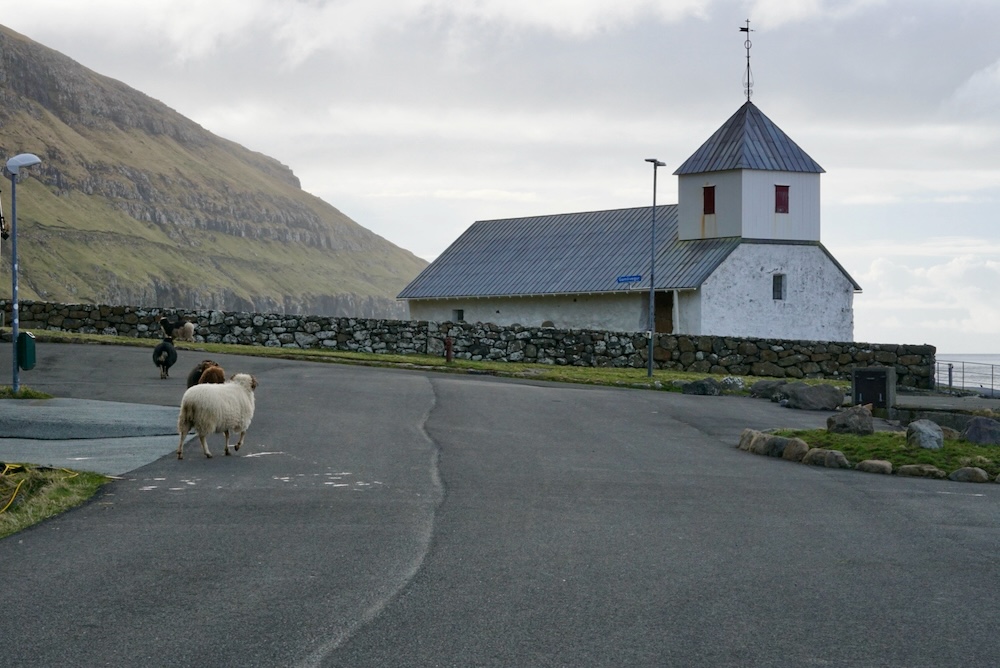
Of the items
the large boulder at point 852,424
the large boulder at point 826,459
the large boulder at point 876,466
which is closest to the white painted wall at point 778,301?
the large boulder at point 852,424

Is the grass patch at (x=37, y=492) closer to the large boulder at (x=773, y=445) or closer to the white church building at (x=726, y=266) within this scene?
the large boulder at (x=773, y=445)

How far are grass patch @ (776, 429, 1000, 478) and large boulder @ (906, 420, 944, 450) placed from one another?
0.36ft

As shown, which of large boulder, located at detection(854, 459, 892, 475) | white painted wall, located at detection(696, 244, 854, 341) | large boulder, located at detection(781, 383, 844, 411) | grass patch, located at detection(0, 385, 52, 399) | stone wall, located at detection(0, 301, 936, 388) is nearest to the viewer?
large boulder, located at detection(854, 459, 892, 475)

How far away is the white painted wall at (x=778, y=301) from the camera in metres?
52.4

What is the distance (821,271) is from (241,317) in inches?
1026

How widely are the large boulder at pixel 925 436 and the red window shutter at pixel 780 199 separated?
1404 inches

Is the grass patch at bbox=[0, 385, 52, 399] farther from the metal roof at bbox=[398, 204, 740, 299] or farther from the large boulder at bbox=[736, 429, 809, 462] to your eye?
the metal roof at bbox=[398, 204, 740, 299]

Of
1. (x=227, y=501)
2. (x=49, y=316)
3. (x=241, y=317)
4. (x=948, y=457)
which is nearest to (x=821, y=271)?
(x=241, y=317)

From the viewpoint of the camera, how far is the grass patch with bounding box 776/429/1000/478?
18.0m

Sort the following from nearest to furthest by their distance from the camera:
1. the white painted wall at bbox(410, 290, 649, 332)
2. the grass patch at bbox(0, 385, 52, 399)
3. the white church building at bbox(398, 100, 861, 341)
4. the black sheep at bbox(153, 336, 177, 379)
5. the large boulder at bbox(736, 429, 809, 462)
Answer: the large boulder at bbox(736, 429, 809, 462)
the grass patch at bbox(0, 385, 52, 399)
the black sheep at bbox(153, 336, 177, 379)
the white church building at bbox(398, 100, 861, 341)
the white painted wall at bbox(410, 290, 649, 332)

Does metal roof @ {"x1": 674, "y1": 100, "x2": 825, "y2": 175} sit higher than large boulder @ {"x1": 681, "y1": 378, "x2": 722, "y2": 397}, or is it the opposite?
metal roof @ {"x1": 674, "y1": 100, "x2": 825, "y2": 175}

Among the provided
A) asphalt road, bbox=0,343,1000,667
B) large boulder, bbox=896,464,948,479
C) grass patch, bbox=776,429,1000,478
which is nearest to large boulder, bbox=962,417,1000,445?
grass patch, bbox=776,429,1000,478

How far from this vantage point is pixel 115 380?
27.7 meters

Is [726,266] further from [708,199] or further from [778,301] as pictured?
[708,199]
